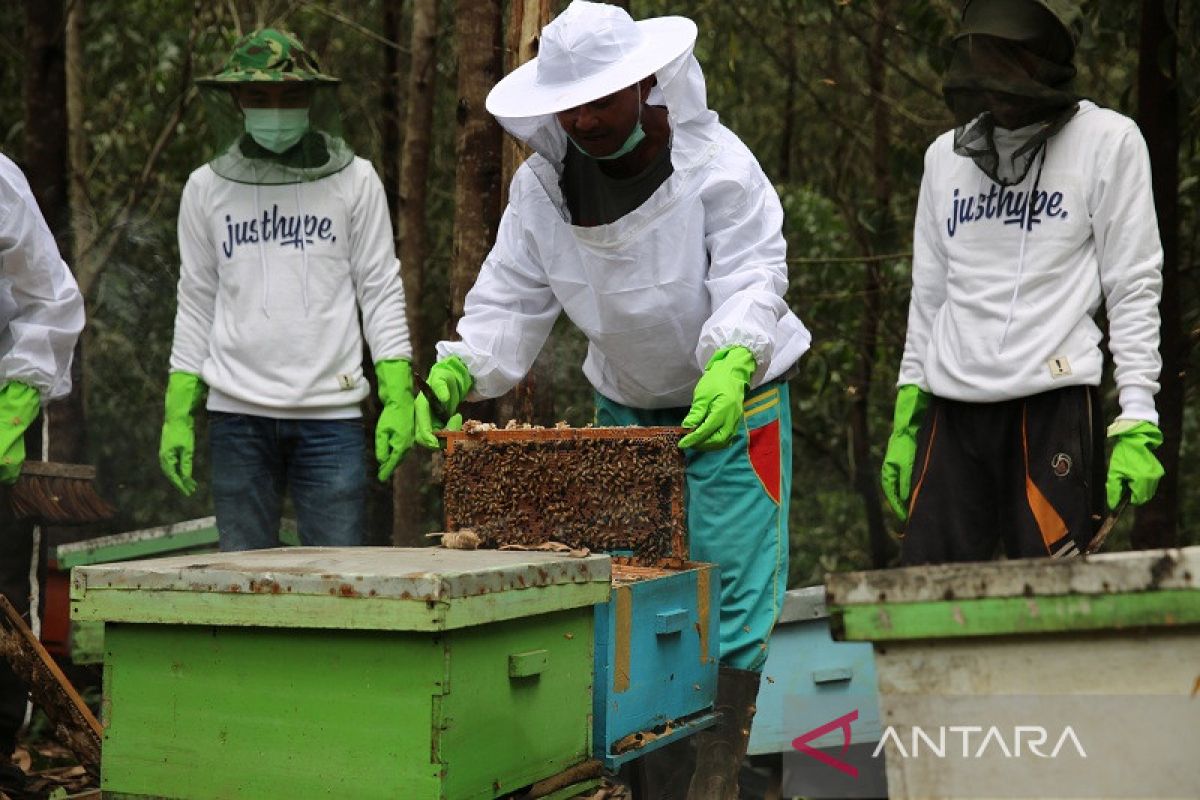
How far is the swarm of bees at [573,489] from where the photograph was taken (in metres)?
2.77

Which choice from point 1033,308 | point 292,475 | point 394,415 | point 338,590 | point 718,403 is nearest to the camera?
point 338,590

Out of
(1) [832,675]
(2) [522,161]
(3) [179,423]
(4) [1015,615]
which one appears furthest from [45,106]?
(4) [1015,615]

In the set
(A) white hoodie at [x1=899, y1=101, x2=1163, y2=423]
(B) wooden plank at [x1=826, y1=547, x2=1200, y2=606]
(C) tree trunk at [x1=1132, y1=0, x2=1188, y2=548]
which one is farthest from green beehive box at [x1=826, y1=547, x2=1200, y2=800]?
(C) tree trunk at [x1=1132, y1=0, x2=1188, y2=548]

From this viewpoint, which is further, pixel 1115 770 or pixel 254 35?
pixel 254 35

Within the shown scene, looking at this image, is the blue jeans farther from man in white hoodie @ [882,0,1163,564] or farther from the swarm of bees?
man in white hoodie @ [882,0,1163,564]

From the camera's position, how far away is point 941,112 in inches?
308

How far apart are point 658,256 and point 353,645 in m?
1.21

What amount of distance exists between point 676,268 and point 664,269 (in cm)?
2

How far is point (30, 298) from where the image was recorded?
3.45 metres

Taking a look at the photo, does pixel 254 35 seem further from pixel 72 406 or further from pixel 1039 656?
pixel 1039 656

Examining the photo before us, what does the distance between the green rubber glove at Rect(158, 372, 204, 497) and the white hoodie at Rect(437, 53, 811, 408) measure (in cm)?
120

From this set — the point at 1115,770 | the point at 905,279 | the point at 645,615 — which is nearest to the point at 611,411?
the point at 645,615

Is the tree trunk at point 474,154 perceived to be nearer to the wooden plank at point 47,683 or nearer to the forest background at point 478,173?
the forest background at point 478,173

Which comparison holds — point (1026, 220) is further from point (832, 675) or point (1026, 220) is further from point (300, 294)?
point (300, 294)
